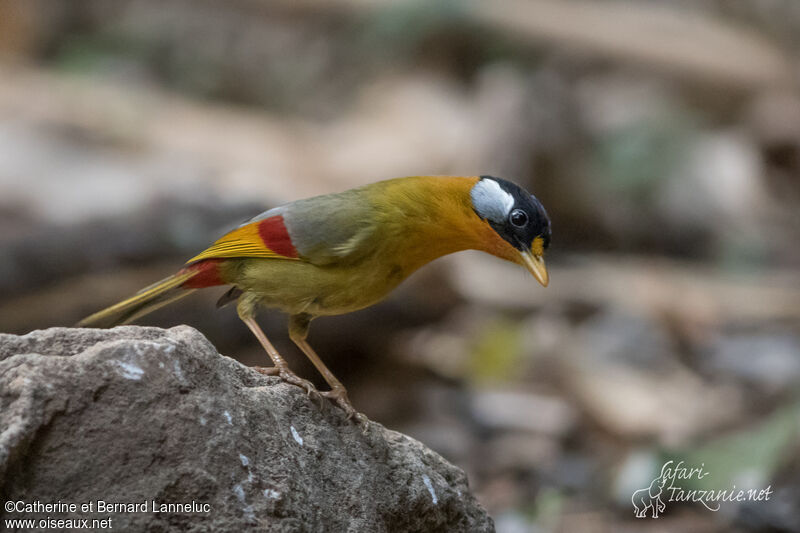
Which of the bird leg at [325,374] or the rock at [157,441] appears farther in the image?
the bird leg at [325,374]

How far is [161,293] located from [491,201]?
152cm

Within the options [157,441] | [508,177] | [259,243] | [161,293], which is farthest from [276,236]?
[508,177]

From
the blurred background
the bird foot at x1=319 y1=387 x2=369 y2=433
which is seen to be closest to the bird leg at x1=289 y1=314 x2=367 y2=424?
the bird foot at x1=319 y1=387 x2=369 y2=433

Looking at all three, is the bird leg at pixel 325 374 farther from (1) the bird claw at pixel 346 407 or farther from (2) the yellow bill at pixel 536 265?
(2) the yellow bill at pixel 536 265

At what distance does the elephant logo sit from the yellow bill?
2775 mm

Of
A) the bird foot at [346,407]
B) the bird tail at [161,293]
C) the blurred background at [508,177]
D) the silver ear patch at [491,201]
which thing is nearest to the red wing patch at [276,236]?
the bird tail at [161,293]

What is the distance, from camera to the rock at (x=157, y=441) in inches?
111

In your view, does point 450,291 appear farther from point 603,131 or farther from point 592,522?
point 603,131

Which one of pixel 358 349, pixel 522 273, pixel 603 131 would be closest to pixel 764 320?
pixel 522 273

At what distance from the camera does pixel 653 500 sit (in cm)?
626

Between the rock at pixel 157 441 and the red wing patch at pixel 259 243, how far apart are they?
2.75ft

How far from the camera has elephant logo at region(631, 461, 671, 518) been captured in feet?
20.4

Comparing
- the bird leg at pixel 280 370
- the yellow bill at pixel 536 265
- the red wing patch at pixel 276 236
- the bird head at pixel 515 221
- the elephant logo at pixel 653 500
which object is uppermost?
the bird head at pixel 515 221

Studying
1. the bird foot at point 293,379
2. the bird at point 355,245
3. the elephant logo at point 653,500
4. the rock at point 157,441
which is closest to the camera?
the rock at point 157,441
